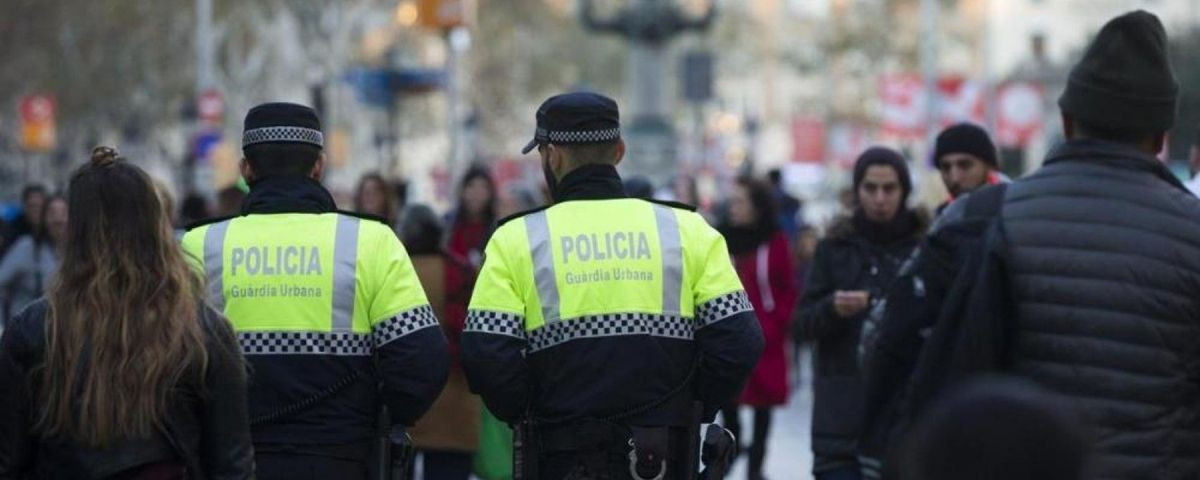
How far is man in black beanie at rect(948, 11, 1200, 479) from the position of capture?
5422 millimetres

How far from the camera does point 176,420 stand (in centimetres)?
605

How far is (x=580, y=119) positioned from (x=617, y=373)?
0.72 meters

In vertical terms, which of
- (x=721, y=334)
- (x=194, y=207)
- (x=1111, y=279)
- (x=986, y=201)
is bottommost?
(x=721, y=334)

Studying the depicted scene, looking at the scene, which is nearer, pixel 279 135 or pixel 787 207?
pixel 279 135

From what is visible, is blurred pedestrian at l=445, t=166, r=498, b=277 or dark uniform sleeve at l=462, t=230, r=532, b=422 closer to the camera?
dark uniform sleeve at l=462, t=230, r=532, b=422

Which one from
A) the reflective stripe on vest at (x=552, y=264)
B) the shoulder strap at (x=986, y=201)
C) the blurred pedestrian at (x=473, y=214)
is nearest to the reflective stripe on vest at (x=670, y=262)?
the reflective stripe on vest at (x=552, y=264)

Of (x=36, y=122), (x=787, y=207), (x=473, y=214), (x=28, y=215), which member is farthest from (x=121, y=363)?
(x=36, y=122)

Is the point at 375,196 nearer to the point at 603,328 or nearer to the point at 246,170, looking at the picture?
the point at 246,170

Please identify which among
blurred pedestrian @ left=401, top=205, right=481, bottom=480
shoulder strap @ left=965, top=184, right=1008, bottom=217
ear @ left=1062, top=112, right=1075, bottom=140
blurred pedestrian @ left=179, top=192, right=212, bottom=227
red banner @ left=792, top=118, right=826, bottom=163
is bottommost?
blurred pedestrian @ left=401, top=205, right=481, bottom=480

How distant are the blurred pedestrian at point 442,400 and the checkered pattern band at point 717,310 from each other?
3.72 metres

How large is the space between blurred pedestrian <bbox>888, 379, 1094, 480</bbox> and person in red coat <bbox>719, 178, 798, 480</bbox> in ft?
34.1

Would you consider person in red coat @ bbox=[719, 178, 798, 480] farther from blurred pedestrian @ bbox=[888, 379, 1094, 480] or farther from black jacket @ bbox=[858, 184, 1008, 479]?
blurred pedestrian @ bbox=[888, 379, 1094, 480]

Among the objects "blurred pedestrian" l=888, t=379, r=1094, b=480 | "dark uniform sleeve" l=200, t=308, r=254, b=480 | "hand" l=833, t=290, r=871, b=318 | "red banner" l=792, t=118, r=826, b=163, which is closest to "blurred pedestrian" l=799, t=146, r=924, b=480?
"hand" l=833, t=290, r=871, b=318

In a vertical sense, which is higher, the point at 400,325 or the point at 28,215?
the point at 28,215
